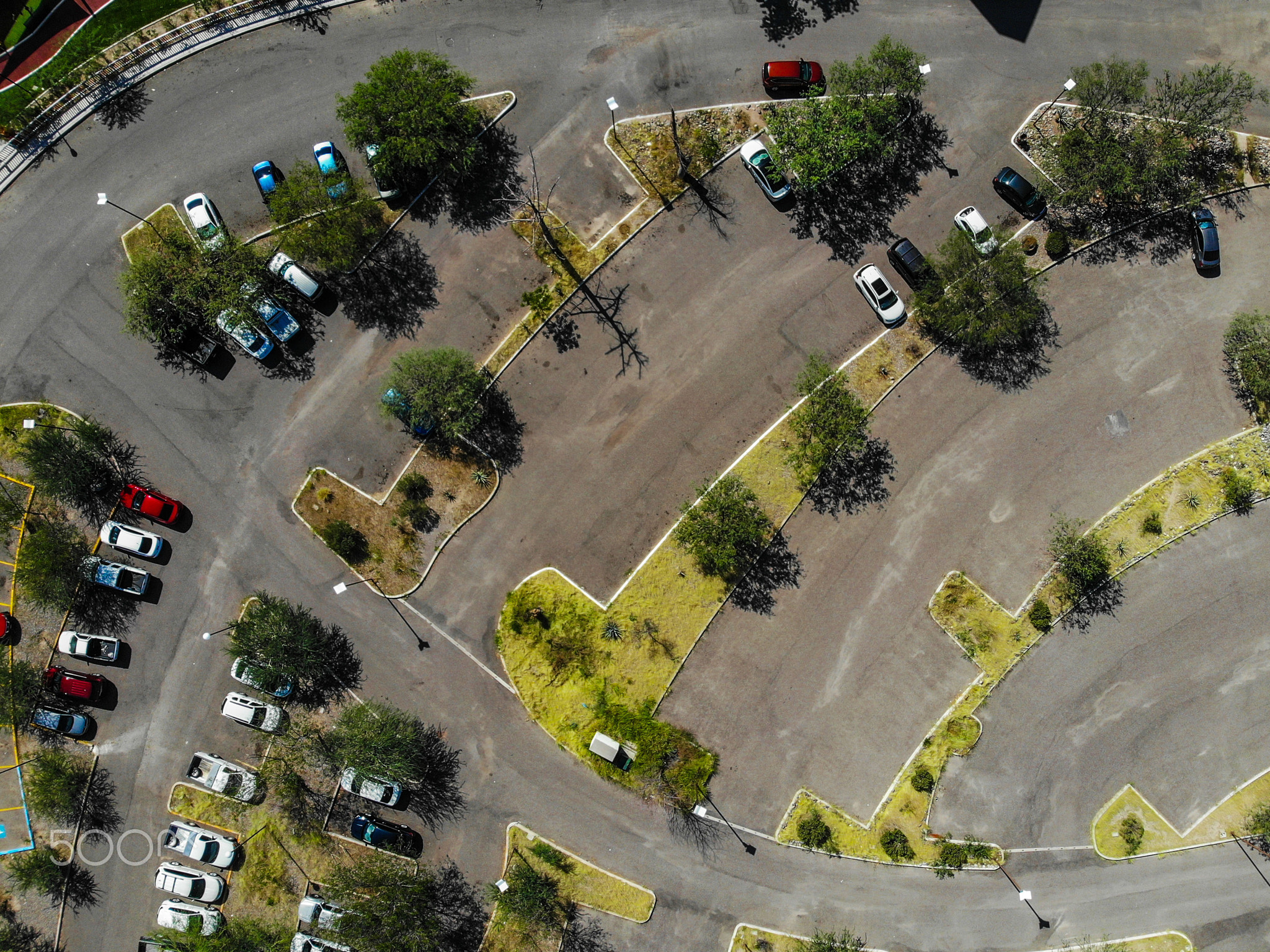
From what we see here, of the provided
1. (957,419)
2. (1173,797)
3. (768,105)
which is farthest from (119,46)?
(1173,797)

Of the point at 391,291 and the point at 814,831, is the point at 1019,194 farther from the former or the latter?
the point at 814,831

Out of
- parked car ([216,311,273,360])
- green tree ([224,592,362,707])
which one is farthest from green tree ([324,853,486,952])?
parked car ([216,311,273,360])

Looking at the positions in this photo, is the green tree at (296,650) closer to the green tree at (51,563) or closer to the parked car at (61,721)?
the parked car at (61,721)

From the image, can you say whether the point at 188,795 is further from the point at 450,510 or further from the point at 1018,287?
the point at 1018,287

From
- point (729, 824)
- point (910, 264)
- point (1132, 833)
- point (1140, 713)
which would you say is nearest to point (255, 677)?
point (729, 824)

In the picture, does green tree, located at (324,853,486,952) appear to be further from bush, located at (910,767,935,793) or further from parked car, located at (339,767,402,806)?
bush, located at (910,767,935,793)

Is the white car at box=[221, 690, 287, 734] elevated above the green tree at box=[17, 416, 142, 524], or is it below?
below

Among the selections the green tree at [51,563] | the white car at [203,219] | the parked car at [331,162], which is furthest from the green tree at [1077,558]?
the green tree at [51,563]
